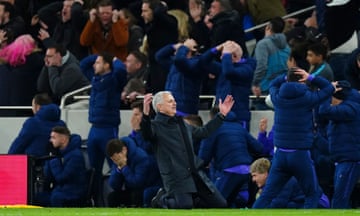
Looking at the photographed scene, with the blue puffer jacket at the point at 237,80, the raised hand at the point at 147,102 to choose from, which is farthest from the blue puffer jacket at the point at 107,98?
the raised hand at the point at 147,102

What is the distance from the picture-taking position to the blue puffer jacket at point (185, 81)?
82.2ft

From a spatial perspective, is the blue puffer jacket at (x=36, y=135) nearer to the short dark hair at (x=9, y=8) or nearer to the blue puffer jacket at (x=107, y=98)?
the blue puffer jacket at (x=107, y=98)

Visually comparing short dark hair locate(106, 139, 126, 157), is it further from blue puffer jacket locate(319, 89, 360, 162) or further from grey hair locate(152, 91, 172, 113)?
blue puffer jacket locate(319, 89, 360, 162)

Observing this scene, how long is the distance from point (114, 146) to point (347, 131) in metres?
3.67

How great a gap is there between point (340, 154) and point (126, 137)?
3.82 meters

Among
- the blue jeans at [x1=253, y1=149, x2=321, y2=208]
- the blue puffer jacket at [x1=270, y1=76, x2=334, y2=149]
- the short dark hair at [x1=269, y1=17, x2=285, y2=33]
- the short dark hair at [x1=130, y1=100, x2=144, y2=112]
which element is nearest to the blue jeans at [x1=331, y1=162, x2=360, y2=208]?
the blue jeans at [x1=253, y1=149, x2=321, y2=208]

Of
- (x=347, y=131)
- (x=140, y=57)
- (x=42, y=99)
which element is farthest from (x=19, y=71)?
(x=347, y=131)

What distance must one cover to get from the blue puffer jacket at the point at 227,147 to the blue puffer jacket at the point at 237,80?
818 mm

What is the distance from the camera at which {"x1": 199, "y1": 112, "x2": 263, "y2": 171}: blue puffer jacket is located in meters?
23.7

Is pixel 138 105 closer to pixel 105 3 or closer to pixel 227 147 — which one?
pixel 227 147

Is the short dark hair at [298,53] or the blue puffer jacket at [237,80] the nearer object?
the short dark hair at [298,53]

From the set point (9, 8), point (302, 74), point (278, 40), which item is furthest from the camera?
point (9, 8)

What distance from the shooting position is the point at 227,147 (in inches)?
933

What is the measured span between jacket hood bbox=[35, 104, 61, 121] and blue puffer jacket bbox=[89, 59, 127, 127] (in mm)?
550
